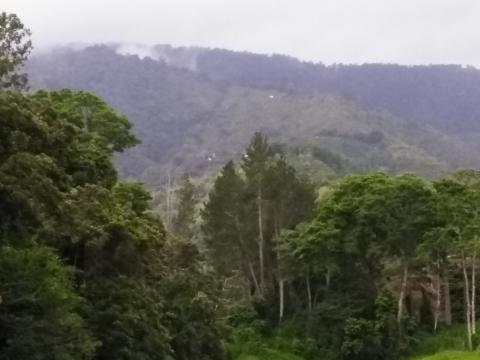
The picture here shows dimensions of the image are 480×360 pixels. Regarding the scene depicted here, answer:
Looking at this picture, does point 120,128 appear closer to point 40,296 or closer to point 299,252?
point 299,252

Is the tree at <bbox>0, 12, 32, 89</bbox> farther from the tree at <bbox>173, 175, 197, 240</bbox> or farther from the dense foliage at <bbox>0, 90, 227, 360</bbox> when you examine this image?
the tree at <bbox>173, 175, 197, 240</bbox>

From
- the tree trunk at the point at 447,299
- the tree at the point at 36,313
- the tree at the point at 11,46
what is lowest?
the tree trunk at the point at 447,299

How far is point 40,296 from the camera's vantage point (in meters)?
18.0

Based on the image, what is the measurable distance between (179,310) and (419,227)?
17.8 m

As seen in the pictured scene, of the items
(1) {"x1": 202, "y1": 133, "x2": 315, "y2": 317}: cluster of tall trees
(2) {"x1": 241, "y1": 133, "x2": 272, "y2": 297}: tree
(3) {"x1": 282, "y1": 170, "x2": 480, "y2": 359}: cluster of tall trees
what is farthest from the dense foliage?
(2) {"x1": 241, "y1": 133, "x2": 272, "y2": 297}: tree

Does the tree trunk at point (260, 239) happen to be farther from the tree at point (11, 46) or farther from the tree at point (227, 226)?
the tree at point (11, 46)

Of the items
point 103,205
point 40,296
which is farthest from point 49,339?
point 103,205

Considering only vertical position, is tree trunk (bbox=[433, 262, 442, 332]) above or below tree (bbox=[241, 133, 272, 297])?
below

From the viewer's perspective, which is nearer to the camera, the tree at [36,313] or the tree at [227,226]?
the tree at [36,313]

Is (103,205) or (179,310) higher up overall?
(103,205)

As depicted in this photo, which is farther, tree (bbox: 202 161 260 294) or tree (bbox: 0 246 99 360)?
tree (bbox: 202 161 260 294)

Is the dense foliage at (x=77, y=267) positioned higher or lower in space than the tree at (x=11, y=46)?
lower

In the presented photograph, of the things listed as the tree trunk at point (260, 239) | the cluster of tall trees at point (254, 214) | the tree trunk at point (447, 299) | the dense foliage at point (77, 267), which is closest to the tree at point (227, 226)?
the cluster of tall trees at point (254, 214)

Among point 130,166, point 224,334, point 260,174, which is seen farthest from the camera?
point 130,166
